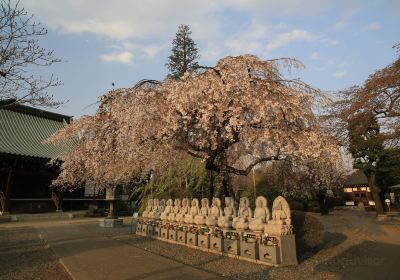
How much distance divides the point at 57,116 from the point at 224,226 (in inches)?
1291

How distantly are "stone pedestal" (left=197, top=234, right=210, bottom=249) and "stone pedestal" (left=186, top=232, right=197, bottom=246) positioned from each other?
21 centimetres

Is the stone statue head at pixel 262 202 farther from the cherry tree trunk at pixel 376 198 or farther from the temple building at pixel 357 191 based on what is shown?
the temple building at pixel 357 191

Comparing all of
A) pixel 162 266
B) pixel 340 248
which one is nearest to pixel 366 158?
pixel 340 248

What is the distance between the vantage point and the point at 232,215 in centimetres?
1062

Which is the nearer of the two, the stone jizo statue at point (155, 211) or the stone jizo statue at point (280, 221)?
the stone jizo statue at point (280, 221)

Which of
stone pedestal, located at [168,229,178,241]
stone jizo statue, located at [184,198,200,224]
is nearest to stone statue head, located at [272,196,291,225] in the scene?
stone jizo statue, located at [184,198,200,224]

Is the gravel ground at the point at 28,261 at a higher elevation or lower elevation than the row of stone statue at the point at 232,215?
lower

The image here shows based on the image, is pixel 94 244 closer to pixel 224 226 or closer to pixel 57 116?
pixel 224 226

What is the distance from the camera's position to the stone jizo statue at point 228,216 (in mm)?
10477

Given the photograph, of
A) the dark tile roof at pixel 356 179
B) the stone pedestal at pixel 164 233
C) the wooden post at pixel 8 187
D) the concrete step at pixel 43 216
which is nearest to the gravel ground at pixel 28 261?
the stone pedestal at pixel 164 233

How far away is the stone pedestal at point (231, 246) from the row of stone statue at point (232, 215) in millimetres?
409

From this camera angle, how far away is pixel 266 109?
9.69m

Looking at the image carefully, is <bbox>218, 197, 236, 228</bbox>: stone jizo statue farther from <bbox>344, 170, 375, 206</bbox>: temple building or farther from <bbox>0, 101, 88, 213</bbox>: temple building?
<bbox>344, 170, 375, 206</bbox>: temple building

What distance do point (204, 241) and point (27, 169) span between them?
75.6 ft
